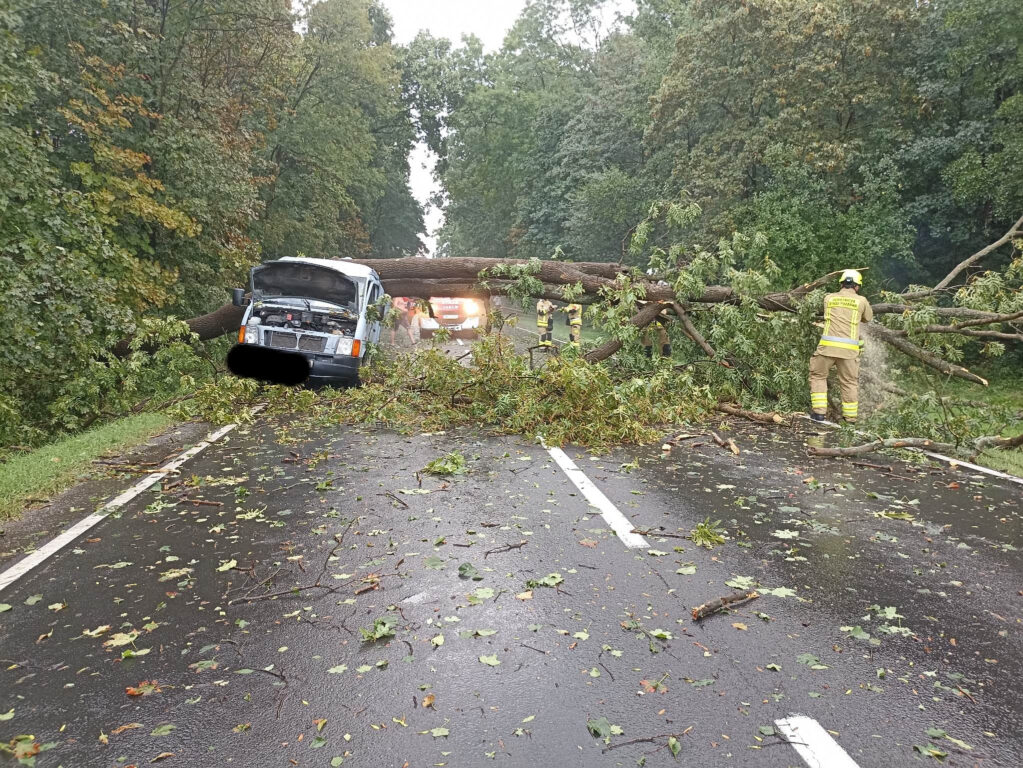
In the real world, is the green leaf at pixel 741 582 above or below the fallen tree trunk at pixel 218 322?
below

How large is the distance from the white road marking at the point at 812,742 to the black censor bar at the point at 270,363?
9911 mm

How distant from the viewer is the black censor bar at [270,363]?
37.5ft

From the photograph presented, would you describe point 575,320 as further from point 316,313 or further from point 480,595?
point 480,595

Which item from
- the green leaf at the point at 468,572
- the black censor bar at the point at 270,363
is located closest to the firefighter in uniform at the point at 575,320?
the black censor bar at the point at 270,363

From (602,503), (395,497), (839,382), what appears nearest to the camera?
(602,503)

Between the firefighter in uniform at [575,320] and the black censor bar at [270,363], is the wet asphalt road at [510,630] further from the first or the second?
the black censor bar at [270,363]

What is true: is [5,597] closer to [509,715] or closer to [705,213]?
[509,715]

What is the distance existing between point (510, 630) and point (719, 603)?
1157 mm

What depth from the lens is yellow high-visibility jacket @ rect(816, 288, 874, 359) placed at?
30.3 feet

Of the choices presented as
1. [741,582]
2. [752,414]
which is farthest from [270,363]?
[741,582]

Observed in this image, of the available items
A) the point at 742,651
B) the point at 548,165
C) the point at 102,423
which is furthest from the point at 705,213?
the point at 742,651

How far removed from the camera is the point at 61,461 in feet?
22.6

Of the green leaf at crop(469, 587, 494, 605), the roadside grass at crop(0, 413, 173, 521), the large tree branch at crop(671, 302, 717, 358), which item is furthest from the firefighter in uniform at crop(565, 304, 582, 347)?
the green leaf at crop(469, 587, 494, 605)

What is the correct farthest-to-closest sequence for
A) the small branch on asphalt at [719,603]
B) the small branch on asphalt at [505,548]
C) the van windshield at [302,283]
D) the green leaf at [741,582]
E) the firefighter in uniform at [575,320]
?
the van windshield at [302,283] → the firefighter in uniform at [575,320] → the small branch on asphalt at [505,548] → the green leaf at [741,582] → the small branch on asphalt at [719,603]
